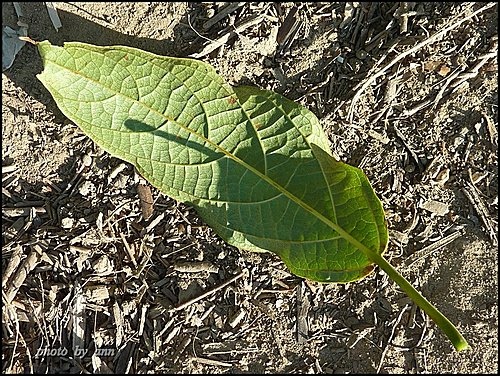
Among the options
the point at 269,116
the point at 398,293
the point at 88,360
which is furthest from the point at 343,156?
the point at 88,360

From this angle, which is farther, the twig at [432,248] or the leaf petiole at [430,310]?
the twig at [432,248]

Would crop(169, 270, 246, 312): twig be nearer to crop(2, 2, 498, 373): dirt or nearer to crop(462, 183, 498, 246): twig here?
crop(2, 2, 498, 373): dirt

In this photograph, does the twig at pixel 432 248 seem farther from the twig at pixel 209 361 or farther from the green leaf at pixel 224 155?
the twig at pixel 209 361

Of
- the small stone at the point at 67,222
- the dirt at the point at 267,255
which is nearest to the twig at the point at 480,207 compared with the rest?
the dirt at the point at 267,255

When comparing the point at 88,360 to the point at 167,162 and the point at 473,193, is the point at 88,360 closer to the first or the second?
the point at 167,162

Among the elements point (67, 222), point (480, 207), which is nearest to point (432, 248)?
point (480, 207)

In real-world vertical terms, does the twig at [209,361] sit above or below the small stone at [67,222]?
below

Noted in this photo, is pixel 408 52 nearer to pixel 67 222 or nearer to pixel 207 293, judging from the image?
pixel 207 293

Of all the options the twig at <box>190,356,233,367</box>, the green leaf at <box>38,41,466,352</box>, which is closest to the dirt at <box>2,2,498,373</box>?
the twig at <box>190,356,233,367</box>
